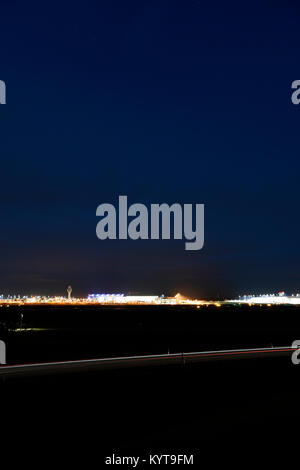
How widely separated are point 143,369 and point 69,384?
700 cm

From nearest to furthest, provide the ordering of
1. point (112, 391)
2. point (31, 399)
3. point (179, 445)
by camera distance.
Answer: point (179, 445)
point (31, 399)
point (112, 391)

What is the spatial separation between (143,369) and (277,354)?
14545 millimetres

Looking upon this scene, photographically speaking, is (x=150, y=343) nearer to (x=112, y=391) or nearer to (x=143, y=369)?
(x=143, y=369)

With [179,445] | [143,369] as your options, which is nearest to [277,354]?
[143,369]

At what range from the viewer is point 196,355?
3816 cm

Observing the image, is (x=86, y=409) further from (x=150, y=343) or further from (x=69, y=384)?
(x=150, y=343)

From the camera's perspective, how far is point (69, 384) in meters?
23.3

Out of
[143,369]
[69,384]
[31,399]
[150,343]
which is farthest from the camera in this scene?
[150,343]

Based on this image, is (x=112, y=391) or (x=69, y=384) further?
(x=69, y=384)

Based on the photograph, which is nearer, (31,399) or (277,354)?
(31,399)

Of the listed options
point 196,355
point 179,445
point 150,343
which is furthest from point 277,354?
point 179,445
